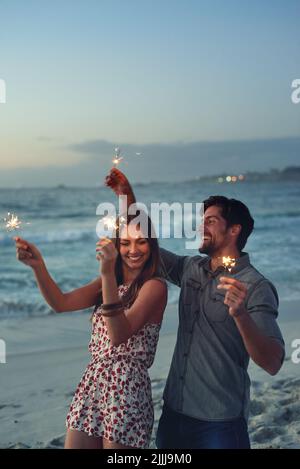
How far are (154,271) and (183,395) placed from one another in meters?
0.59

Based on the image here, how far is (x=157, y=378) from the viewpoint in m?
5.78

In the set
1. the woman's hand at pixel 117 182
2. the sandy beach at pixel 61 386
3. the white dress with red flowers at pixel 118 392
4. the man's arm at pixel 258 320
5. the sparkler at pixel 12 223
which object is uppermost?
the woman's hand at pixel 117 182

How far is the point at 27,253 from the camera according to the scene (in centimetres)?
310

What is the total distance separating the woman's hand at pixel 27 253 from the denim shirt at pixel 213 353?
745 mm

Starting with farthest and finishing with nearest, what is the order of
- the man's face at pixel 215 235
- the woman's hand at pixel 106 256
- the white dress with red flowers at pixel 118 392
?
the man's face at pixel 215 235
the white dress with red flowers at pixel 118 392
the woman's hand at pixel 106 256

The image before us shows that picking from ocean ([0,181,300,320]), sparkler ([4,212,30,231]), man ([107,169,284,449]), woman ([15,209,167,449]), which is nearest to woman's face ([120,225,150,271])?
woman ([15,209,167,449])

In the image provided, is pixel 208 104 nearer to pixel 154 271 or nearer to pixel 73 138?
pixel 73 138

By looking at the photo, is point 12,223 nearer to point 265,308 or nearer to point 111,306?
point 111,306

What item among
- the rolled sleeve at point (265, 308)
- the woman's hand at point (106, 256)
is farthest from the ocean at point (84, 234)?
the woman's hand at point (106, 256)

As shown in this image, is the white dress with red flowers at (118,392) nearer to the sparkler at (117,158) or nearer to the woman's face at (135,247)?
the woman's face at (135,247)

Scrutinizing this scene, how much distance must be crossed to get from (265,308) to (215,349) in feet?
1.07

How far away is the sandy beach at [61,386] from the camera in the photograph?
14.7 ft

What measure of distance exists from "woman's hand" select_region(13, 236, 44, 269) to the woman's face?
41 cm

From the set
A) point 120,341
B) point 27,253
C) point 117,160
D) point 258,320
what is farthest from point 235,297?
point 27,253
